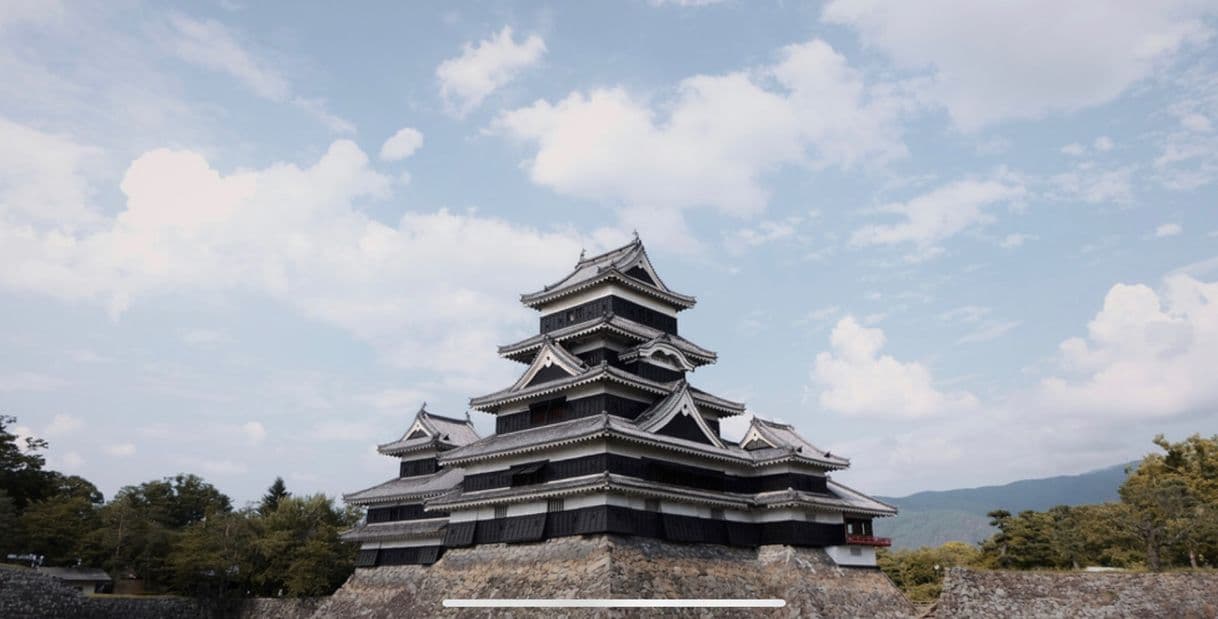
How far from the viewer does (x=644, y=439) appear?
30.9m

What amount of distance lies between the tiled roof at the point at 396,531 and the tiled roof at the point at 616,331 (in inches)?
387

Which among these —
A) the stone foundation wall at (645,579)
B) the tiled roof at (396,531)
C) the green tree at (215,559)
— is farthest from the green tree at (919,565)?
the green tree at (215,559)

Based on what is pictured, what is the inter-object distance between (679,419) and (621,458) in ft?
13.3

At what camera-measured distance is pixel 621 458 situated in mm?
30969

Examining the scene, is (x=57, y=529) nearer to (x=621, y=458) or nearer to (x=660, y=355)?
(x=621, y=458)

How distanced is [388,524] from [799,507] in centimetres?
2199

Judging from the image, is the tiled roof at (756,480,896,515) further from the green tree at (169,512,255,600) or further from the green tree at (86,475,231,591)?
the green tree at (86,475,231,591)

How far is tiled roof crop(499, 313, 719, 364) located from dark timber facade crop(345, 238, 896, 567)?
0.09 meters

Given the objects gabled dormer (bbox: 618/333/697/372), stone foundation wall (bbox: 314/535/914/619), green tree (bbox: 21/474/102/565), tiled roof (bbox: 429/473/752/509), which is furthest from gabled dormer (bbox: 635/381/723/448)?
green tree (bbox: 21/474/102/565)

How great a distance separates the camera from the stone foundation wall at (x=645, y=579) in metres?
28.0

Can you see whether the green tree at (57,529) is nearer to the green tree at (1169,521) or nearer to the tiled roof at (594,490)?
the tiled roof at (594,490)

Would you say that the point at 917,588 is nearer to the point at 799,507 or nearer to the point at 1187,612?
the point at 799,507

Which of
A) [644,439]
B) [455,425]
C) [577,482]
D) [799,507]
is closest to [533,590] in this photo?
[577,482]

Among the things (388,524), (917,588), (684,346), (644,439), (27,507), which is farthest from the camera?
(27,507)
